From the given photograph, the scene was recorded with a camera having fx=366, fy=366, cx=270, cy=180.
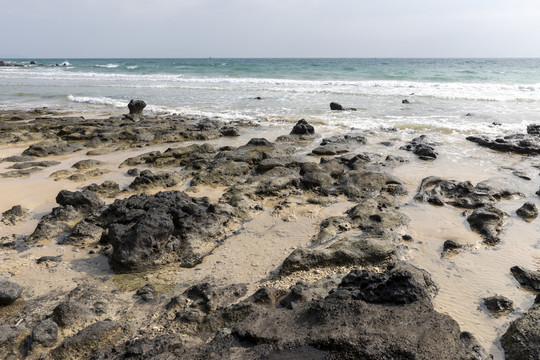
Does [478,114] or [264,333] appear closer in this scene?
[264,333]

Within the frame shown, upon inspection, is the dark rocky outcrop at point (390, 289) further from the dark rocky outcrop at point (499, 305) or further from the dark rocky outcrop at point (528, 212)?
the dark rocky outcrop at point (528, 212)

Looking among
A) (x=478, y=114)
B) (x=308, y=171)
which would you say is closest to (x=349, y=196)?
(x=308, y=171)

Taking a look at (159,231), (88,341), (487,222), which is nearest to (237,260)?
(159,231)

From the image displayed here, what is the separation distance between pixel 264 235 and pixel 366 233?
1.46 meters

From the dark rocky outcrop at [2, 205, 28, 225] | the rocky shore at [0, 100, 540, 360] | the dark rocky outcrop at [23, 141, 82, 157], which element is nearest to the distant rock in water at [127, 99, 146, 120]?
the dark rocky outcrop at [23, 141, 82, 157]

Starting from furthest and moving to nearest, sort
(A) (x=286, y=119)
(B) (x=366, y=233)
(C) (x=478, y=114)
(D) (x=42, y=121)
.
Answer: (C) (x=478, y=114), (A) (x=286, y=119), (D) (x=42, y=121), (B) (x=366, y=233)

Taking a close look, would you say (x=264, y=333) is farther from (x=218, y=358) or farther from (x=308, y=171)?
(x=308, y=171)

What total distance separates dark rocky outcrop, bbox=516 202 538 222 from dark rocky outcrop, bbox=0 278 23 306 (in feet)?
23.0

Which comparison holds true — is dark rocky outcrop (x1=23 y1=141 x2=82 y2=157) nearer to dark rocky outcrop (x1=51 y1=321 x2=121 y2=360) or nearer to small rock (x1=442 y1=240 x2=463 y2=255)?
dark rocky outcrop (x1=51 y1=321 x2=121 y2=360)

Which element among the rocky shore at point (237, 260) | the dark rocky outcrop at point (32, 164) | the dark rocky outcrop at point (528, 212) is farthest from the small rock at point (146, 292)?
the dark rocky outcrop at point (32, 164)

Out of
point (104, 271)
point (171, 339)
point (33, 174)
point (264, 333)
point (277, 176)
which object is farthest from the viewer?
point (33, 174)

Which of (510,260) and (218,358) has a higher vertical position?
(218,358)

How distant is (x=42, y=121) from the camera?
549 inches

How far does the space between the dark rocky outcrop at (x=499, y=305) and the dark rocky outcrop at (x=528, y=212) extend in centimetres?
275
